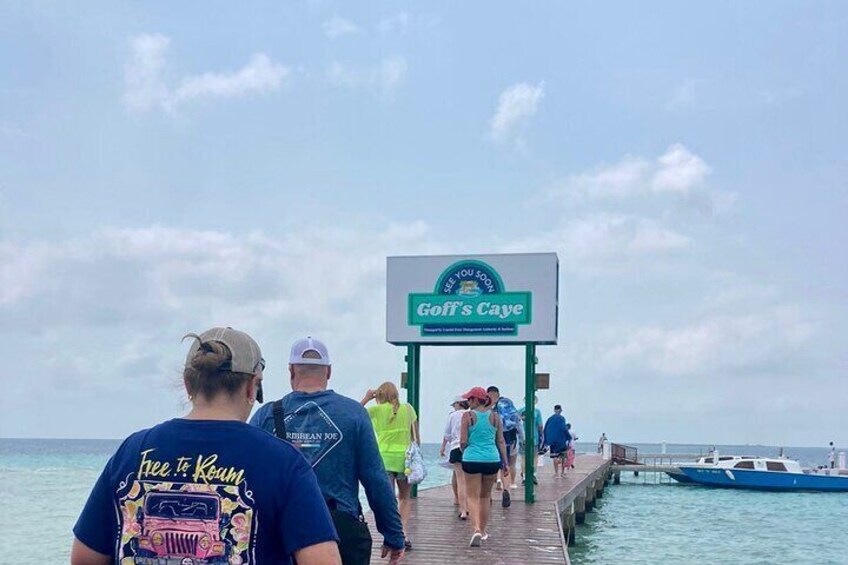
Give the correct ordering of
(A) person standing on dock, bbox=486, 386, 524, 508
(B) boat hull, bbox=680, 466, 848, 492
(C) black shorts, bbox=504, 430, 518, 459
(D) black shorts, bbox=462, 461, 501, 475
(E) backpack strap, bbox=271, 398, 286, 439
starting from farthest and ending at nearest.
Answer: (B) boat hull, bbox=680, 466, 848, 492
(C) black shorts, bbox=504, 430, 518, 459
(A) person standing on dock, bbox=486, 386, 524, 508
(D) black shorts, bbox=462, 461, 501, 475
(E) backpack strap, bbox=271, 398, 286, 439

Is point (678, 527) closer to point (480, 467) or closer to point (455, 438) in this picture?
point (455, 438)

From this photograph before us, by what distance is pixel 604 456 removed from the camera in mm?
45688

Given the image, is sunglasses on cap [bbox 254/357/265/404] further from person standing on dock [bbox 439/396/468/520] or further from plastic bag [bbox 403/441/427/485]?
person standing on dock [bbox 439/396/468/520]

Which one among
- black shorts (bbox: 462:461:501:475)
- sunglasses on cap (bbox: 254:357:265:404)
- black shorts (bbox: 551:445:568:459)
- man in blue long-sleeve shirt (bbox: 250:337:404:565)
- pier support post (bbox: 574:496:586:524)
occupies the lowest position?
pier support post (bbox: 574:496:586:524)

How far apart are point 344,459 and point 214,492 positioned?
1.88 metres

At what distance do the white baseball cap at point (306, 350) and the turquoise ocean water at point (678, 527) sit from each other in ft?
45.7

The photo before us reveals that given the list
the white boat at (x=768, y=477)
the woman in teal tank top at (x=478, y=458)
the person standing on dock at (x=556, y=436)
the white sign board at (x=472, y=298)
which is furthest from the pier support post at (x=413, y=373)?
the white boat at (x=768, y=477)

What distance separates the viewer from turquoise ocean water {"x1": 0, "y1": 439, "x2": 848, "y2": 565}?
20906 millimetres

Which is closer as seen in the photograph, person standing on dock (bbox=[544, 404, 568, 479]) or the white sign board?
the white sign board

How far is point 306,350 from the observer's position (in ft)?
14.9

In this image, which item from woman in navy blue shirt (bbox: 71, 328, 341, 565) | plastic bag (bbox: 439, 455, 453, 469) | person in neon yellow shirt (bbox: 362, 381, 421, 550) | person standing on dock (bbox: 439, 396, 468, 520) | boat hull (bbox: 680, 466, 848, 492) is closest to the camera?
woman in navy blue shirt (bbox: 71, 328, 341, 565)

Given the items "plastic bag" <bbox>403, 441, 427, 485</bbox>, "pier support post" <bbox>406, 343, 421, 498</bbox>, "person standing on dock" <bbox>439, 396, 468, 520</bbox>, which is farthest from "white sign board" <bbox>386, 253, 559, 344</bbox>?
"plastic bag" <bbox>403, 441, 427, 485</bbox>

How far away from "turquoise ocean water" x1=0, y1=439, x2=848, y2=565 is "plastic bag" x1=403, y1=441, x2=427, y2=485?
30.2 ft

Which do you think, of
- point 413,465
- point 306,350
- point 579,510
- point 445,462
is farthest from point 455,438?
point 579,510
